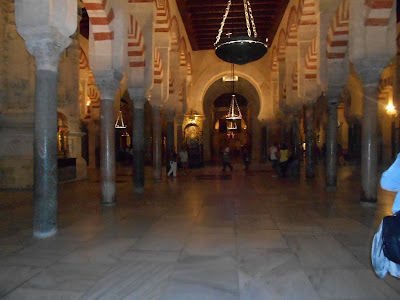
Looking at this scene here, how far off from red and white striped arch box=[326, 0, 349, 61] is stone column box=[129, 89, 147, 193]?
349 cm

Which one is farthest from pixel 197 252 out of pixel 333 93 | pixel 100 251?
pixel 333 93

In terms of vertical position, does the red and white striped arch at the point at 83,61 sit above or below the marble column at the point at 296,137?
above

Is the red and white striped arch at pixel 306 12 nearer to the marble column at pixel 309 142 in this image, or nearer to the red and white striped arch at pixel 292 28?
the red and white striped arch at pixel 292 28

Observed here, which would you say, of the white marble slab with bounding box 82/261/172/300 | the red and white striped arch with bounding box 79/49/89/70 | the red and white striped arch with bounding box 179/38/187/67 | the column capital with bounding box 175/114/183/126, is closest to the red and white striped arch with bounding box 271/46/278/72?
the red and white striped arch with bounding box 179/38/187/67

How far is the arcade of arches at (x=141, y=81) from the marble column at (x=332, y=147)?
0.02 m

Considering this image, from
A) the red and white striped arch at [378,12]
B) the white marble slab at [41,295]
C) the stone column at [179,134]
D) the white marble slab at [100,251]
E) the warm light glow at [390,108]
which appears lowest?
the white marble slab at [41,295]

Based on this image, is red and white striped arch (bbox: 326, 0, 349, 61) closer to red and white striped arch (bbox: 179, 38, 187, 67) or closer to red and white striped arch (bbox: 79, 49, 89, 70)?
red and white striped arch (bbox: 179, 38, 187, 67)

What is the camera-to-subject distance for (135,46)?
6152mm

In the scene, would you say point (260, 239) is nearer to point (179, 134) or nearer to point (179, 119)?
point (179, 119)

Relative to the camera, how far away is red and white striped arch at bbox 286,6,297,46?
7957 mm

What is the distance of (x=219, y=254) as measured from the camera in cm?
264

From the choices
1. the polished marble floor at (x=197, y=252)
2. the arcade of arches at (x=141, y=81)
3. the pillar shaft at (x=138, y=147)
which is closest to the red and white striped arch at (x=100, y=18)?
the arcade of arches at (x=141, y=81)

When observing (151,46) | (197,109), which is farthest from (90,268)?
(197,109)

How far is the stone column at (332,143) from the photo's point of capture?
614 cm
